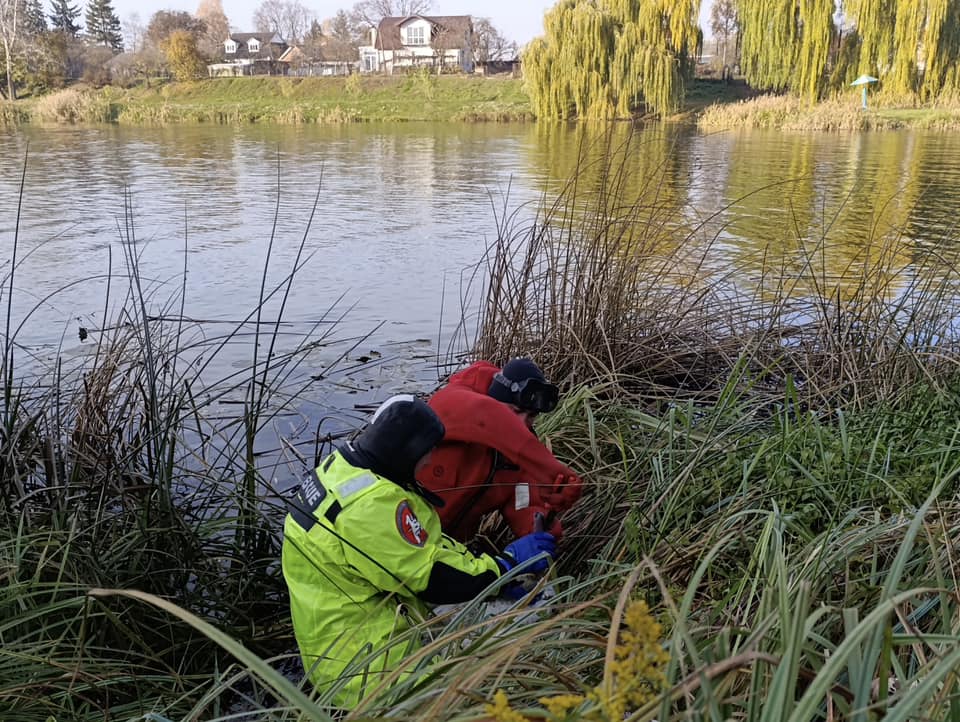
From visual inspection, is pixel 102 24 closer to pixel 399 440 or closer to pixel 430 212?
pixel 430 212

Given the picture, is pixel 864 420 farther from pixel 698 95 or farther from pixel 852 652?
pixel 698 95

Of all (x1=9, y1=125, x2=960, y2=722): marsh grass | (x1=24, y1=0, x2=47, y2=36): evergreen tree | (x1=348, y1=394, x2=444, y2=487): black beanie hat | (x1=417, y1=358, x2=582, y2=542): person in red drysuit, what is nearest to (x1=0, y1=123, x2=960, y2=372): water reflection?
(x1=9, y1=125, x2=960, y2=722): marsh grass

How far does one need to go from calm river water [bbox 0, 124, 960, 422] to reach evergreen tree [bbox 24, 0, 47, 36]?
30729mm

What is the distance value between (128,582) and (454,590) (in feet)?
3.76

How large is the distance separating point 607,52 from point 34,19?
4355cm

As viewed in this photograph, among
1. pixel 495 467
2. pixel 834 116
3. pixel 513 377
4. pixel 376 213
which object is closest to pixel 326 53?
pixel 834 116

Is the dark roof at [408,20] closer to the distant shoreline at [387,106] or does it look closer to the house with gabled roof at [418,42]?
the house with gabled roof at [418,42]

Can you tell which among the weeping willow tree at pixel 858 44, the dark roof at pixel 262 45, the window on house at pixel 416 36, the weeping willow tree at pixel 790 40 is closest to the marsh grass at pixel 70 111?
the weeping willow tree at pixel 790 40

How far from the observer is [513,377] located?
122 inches

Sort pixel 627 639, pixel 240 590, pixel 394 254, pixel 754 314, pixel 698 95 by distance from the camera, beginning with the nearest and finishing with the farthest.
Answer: pixel 627 639 → pixel 240 590 → pixel 754 314 → pixel 394 254 → pixel 698 95

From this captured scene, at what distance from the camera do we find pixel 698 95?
3556 cm

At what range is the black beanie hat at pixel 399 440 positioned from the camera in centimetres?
228

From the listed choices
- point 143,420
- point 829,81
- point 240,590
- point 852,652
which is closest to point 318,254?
point 143,420

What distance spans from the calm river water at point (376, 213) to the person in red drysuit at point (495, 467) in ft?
3.76
